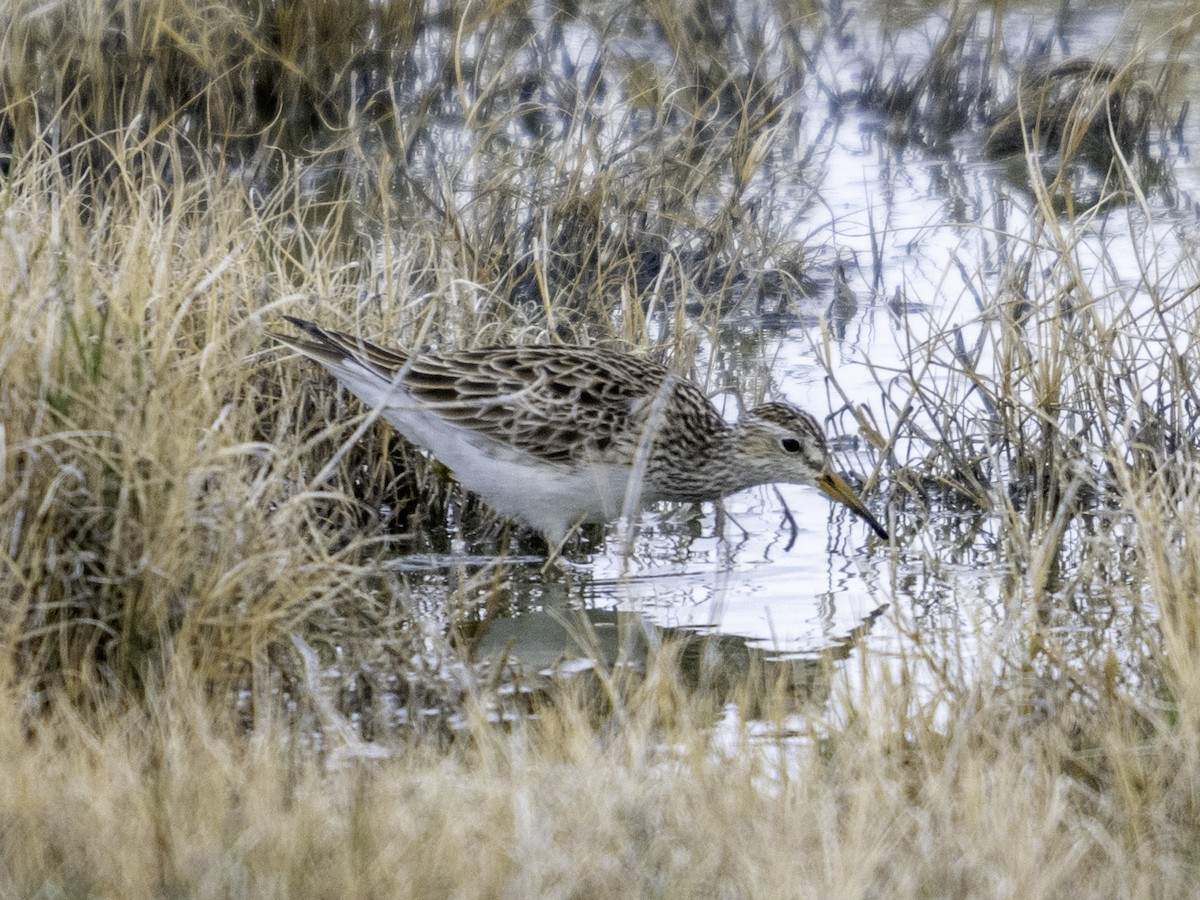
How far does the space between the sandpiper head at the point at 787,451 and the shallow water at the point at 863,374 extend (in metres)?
0.23

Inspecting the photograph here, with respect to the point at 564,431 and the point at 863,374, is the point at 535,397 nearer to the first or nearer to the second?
the point at 564,431

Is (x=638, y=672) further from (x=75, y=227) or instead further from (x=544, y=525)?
(x=75, y=227)

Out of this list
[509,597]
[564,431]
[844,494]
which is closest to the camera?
[509,597]

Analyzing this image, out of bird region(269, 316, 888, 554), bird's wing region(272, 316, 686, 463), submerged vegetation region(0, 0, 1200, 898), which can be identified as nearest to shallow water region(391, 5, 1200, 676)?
submerged vegetation region(0, 0, 1200, 898)

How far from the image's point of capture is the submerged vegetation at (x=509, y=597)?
10.9ft

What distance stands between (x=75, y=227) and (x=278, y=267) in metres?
1.11

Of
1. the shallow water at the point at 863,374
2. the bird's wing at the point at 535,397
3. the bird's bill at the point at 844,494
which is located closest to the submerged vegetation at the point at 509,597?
the shallow water at the point at 863,374

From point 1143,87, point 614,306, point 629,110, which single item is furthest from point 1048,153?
point 614,306

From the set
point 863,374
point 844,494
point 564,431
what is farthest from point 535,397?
point 863,374

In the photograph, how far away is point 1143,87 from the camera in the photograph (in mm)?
10008

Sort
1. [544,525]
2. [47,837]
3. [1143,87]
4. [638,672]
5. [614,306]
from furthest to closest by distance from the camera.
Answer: [1143,87], [614,306], [544,525], [638,672], [47,837]

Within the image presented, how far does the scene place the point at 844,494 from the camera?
20.3ft

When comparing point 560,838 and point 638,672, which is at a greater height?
point 638,672

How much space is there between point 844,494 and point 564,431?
3.20 ft
